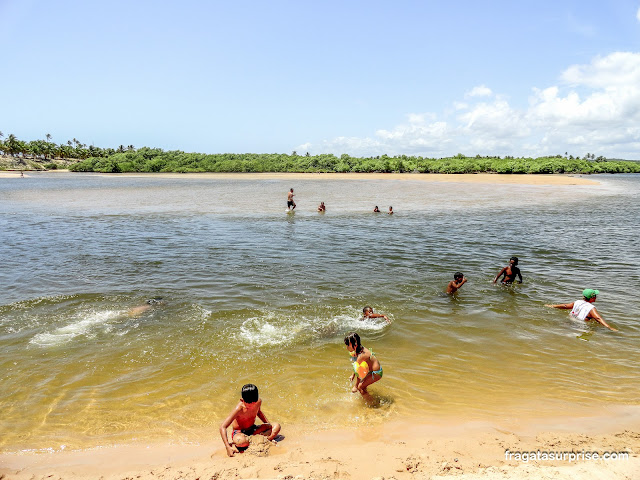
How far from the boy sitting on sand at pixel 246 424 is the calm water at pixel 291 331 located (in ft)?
1.60

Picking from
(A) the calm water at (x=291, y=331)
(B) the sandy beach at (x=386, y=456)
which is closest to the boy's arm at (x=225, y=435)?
(B) the sandy beach at (x=386, y=456)

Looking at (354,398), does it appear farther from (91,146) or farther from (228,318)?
(91,146)

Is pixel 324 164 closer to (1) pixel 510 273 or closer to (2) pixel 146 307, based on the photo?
A: (1) pixel 510 273

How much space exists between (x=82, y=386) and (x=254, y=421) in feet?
11.9

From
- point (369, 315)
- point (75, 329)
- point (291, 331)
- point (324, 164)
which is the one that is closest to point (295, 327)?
point (291, 331)

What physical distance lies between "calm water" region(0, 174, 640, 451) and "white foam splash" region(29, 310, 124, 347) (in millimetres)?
56

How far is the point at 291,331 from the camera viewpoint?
9.35 metres

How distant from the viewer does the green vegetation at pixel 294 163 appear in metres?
89.2

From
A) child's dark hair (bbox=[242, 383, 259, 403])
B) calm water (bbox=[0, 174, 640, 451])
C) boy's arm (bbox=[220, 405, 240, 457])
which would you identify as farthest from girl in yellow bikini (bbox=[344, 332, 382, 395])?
boy's arm (bbox=[220, 405, 240, 457])

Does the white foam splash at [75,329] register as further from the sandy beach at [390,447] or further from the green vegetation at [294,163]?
the green vegetation at [294,163]

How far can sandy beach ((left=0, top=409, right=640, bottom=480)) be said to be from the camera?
4.73 m

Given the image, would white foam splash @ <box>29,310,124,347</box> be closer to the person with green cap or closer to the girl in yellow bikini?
the girl in yellow bikini

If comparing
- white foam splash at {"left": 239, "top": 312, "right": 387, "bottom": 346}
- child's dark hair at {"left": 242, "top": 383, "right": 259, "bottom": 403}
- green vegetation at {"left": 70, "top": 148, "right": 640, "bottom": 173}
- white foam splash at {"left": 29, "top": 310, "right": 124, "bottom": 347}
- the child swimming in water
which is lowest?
white foam splash at {"left": 29, "top": 310, "right": 124, "bottom": 347}

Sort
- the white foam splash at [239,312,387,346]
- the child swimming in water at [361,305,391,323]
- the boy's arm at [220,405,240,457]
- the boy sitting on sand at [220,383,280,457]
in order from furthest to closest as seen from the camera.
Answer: the child swimming in water at [361,305,391,323] → the white foam splash at [239,312,387,346] → the boy sitting on sand at [220,383,280,457] → the boy's arm at [220,405,240,457]
